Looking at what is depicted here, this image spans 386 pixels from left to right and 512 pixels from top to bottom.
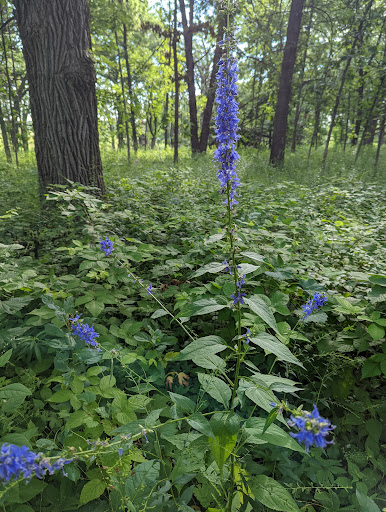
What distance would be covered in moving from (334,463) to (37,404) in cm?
173

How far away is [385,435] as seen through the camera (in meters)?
1.69

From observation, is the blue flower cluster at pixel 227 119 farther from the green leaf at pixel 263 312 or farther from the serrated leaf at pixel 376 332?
the serrated leaf at pixel 376 332

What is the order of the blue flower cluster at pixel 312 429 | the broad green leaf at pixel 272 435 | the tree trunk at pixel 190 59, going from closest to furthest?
the blue flower cluster at pixel 312 429 < the broad green leaf at pixel 272 435 < the tree trunk at pixel 190 59

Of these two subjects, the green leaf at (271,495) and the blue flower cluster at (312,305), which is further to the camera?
the blue flower cluster at (312,305)

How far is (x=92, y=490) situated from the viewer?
127 centimetres

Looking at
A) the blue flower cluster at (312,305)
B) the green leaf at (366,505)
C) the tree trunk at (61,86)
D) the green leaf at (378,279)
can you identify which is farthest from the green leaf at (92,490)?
the tree trunk at (61,86)

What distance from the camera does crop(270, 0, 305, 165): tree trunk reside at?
28.7 feet

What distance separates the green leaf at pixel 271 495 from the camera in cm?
108

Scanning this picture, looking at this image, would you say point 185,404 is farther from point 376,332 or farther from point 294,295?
point 294,295

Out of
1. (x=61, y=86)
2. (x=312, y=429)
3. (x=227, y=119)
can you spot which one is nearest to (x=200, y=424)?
(x=312, y=429)

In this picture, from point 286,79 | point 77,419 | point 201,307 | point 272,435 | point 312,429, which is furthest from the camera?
point 286,79

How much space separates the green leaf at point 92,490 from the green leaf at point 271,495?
69cm

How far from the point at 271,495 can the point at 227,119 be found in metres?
1.65

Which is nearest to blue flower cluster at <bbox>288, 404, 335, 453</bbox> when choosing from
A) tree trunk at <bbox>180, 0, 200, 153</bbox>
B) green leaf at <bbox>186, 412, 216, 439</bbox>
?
green leaf at <bbox>186, 412, 216, 439</bbox>
